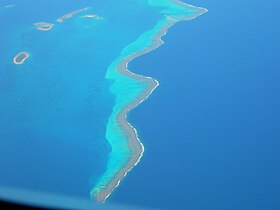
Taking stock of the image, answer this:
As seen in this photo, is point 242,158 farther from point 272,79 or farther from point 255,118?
point 272,79

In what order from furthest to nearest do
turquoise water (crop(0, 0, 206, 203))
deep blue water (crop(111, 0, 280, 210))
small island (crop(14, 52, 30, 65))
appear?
1. small island (crop(14, 52, 30, 65))
2. turquoise water (crop(0, 0, 206, 203))
3. deep blue water (crop(111, 0, 280, 210))

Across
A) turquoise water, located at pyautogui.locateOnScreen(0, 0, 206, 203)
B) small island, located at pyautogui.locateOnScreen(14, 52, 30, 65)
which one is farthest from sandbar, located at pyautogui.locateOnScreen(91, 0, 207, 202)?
small island, located at pyautogui.locateOnScreen(14, 52, 30, 65)

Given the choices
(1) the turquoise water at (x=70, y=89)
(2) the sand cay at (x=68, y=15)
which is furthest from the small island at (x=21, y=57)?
(2) the sand cay at (x=68, y=15)

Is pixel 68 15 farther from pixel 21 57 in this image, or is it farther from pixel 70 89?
pixel 70 89

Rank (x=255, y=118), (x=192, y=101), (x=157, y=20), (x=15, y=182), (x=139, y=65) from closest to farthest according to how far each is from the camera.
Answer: (x=15, y=182), (x=255, y=118), (x=192, y=101), (x=139, y=65), (x=157, y=20)

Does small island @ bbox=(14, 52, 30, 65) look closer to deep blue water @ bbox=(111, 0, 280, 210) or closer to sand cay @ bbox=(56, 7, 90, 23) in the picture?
sand cay @ bbox=(56, 7, 90, 23)

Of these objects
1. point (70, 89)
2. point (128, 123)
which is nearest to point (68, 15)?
point (70, 89)

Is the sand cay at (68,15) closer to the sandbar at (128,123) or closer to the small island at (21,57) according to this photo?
the small island at (21,57)

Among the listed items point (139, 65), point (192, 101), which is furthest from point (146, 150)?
point (139, 65)
